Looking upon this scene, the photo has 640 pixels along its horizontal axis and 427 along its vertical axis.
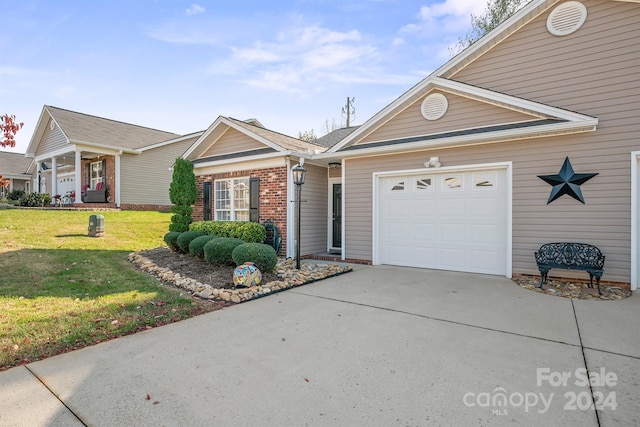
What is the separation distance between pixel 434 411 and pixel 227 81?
12.4 meters

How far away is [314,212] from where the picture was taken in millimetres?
10047

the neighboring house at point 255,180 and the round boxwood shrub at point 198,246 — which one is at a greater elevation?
the neighboring house at point 255,180

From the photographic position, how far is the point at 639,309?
4.75 meters

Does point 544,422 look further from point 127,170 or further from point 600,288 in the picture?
point 127,170

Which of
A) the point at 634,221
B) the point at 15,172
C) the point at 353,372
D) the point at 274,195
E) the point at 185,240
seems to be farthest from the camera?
the point at 15,172

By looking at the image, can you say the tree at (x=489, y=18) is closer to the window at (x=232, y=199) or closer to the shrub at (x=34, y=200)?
the window at (x=232, y=199)

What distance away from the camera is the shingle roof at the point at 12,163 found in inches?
1018

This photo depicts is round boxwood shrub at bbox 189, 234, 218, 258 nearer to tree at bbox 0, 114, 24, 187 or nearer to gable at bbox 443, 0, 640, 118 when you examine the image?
tree at bbox 0, 114, 24, 187

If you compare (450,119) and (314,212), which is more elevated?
(450,119)

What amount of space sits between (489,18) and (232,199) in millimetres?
17860

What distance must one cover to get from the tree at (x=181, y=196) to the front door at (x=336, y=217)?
4.44 meters

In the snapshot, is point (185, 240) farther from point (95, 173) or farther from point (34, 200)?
point (95, 173)

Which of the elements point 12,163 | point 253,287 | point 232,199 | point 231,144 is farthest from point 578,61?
point 12,163

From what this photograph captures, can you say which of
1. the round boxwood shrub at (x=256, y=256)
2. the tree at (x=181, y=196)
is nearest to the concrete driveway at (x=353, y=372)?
the round boxwood shrub at (x=256, y=256)
